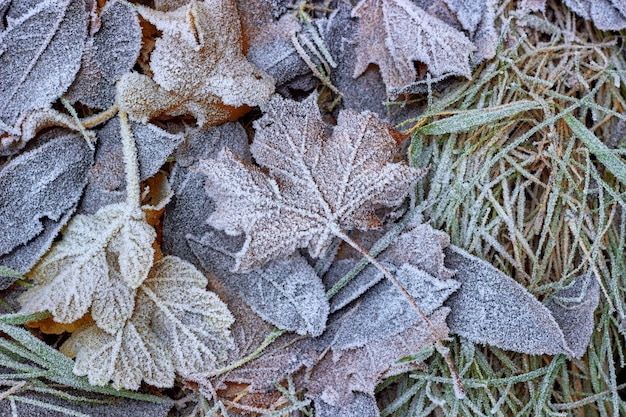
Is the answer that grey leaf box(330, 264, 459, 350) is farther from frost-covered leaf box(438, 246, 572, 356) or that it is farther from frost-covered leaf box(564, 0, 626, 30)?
frost-covered leaf box(564, 0, 626, 30)

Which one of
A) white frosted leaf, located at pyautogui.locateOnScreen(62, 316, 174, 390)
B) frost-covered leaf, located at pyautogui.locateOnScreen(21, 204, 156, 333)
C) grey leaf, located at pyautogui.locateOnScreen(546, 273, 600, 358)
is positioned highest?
frost-covered leaf, located at pyautogui.locateOnScreen(21, 204, 156, 333)

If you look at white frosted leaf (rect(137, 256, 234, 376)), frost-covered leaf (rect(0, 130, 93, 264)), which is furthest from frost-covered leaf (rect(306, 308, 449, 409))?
frost-covered leaf (rect(0, 130, 93, 264))

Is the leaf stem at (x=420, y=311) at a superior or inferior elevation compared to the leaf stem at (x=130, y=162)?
inferior

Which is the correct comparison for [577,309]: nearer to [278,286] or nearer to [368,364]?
[368,364]

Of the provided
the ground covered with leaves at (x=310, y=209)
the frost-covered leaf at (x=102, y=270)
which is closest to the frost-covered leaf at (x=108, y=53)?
the ground covered with leaves at (x=310, y=209)

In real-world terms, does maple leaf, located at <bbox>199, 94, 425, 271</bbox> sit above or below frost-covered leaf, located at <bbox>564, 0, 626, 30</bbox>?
below

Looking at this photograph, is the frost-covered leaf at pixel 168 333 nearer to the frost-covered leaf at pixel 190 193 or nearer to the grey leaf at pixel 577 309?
the frost-covered leaf at pixel 190 193
